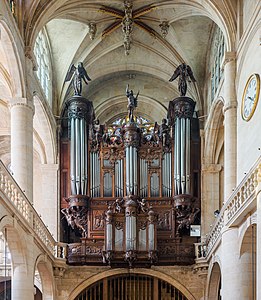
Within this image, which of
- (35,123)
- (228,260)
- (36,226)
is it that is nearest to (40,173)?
(35,123)

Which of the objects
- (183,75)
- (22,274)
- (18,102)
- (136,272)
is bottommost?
(22,274)

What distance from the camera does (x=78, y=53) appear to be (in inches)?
1156

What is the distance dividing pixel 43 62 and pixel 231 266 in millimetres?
11165

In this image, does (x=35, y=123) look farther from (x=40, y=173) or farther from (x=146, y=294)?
(x=146, y=294)

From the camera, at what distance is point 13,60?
21594 mm

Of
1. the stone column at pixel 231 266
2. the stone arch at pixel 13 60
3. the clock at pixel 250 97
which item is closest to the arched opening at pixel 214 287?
the stone column at pixel 231 266

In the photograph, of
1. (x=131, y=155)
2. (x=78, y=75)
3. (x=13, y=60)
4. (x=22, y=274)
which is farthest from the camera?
(x=131, y=155)

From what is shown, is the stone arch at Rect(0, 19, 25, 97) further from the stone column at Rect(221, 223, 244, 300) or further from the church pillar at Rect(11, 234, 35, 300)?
the stone column at Rect(221, 223, 244, 300)

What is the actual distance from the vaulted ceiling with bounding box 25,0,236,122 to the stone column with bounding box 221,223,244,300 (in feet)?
24.5

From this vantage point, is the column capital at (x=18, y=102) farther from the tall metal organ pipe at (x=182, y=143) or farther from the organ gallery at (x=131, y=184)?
the tall metal organ pipe at (x=182, y=143)

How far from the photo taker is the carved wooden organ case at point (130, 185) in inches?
1096

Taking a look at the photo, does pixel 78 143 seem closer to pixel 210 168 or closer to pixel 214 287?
pixel 210 168

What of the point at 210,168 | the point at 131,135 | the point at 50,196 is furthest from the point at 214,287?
the point at 50,196

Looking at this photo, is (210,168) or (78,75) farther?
(210,168)
